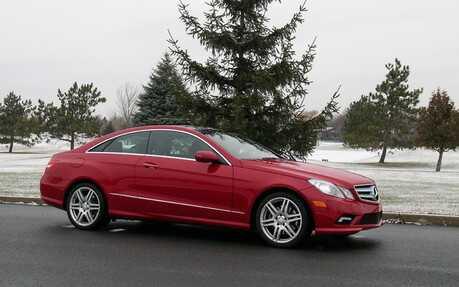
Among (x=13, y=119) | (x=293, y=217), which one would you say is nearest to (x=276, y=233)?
(x=293, y=217)

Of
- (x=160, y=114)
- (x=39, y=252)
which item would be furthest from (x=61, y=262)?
(x=160, y=114)

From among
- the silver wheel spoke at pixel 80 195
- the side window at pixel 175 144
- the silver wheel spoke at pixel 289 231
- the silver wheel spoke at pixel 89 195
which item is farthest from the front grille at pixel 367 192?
the silver wheel spoke at pixel 80 195

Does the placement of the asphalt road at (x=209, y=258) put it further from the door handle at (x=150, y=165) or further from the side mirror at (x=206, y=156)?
the side mirror at (x=206, y=156)

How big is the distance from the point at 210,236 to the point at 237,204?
103cm

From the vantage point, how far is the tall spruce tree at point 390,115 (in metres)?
54.4

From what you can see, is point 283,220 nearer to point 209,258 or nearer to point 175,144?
point 209,258

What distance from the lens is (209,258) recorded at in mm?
5816

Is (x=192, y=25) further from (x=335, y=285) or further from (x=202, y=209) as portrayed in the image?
(x=335, y=285)

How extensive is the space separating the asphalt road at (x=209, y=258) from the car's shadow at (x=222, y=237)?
0.01 m

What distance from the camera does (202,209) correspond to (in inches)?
262

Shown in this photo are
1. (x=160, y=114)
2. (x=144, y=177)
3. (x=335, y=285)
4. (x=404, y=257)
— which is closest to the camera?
(x=335, y=285)

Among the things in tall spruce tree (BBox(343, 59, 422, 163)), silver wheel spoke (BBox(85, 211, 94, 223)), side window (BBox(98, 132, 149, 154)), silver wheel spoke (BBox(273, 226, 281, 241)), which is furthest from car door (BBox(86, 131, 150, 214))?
tall spruce tree (BBox(343, 59, 422, 163))

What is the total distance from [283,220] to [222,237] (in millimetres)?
1235

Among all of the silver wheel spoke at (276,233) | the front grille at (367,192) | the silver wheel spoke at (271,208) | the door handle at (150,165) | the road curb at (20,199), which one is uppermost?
the door handle at (150,165)
